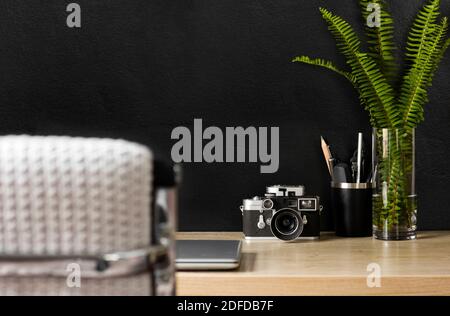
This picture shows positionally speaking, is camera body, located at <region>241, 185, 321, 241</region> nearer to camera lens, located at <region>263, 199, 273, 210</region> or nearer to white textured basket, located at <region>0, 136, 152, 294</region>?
camera lens, located at <region>263, 199, 273, 210</region>

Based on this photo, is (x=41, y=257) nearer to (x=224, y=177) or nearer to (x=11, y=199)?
(x=11, y=199)

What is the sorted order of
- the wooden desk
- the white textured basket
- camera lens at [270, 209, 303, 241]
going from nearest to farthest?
the white textured basket, the wooden desk, camera lens at [270, 209, 303, 241]

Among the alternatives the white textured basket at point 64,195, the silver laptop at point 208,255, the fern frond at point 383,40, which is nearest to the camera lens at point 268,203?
the silver laptop at point 208,255

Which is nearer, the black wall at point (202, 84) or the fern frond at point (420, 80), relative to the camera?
the fern frond at point (420, 80)

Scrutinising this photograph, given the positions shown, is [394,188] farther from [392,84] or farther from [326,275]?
[326,275]

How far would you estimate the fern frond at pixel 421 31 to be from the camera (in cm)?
167

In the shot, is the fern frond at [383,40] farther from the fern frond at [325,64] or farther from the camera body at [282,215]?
the camera body at [282,215]

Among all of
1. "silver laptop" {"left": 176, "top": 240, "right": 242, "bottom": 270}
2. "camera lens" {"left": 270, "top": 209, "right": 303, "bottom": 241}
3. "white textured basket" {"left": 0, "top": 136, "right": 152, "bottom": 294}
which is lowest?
"silver laptop" {"left": 176, "top": 240, "right": 242, "bottom": 270}

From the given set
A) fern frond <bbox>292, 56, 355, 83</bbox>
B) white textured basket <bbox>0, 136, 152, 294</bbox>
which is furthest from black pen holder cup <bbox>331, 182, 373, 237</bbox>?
white textured basket <bbox>0, 136, 152, 294</bbox>

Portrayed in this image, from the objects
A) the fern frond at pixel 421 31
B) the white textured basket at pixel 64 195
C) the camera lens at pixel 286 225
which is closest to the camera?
the white textured basket at pixel 64 195

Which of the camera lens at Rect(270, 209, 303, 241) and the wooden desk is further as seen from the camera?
the camera lens at Rect(270, 209, 303, 241)

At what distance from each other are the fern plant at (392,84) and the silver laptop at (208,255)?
1.36 feet

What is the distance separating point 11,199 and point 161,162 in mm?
150

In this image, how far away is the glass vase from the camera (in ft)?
5.16
